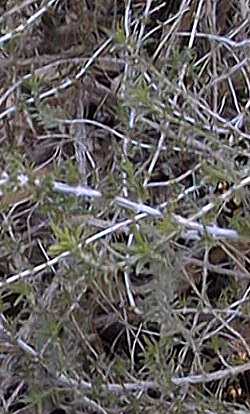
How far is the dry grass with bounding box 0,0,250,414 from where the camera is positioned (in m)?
0.95

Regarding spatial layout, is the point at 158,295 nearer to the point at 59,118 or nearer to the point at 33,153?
the point at 59,118

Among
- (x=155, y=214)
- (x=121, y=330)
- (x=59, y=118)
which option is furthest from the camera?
(x=121, y=330)

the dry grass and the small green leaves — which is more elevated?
the small green leaves

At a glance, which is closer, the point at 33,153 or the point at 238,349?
the point at 238,349

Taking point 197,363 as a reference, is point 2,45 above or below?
above

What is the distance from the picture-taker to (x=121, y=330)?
4.66ft

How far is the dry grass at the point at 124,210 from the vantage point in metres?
0.95

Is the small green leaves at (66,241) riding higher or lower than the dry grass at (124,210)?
higher

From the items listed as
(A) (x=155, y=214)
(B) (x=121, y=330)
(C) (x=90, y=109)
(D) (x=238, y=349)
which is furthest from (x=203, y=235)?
(C) (x=90, y=109)

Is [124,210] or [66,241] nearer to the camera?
[66,241]

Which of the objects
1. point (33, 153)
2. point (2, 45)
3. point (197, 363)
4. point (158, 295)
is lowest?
point (197, 363)

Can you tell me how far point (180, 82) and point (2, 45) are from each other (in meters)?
0.25

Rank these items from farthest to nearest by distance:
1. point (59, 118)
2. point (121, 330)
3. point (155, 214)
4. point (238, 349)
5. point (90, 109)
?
point (90, 109), point (121, 330), point (238, 349), point (59, 118), point (155, 214)

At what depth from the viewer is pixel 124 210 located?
99cm
